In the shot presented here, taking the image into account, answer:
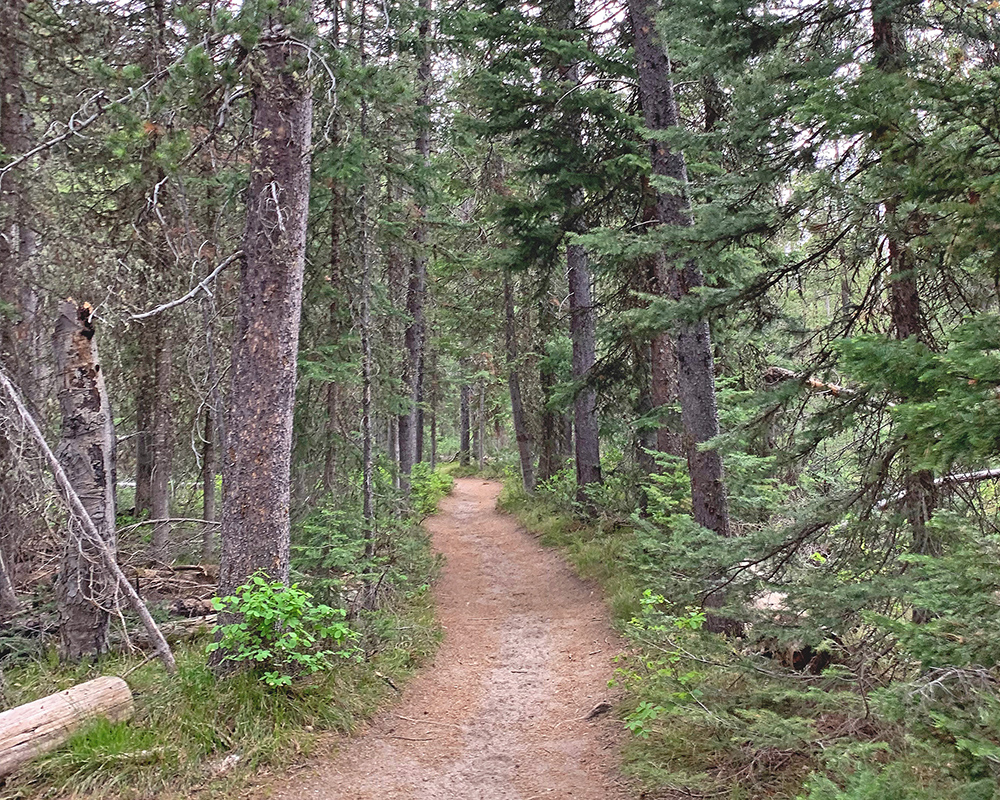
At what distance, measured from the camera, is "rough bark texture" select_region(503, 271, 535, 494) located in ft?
58.8

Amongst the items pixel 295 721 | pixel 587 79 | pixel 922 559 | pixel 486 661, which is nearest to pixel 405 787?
pixel 295 721

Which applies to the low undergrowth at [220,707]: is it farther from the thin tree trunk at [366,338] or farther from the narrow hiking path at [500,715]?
the thin tree trunk at [366,338]

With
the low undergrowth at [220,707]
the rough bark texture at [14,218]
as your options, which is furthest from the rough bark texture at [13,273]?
the low undergrowth at [220,707]

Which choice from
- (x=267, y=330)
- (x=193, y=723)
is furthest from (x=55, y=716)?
(x=267, y=330)

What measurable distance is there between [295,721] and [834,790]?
4.40m

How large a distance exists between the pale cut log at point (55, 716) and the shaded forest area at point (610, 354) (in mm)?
269

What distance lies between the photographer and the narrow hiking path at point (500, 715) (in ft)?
16.7

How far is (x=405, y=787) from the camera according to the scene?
201 inches

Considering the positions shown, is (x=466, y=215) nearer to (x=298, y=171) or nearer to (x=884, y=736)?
(x=298, y=171)

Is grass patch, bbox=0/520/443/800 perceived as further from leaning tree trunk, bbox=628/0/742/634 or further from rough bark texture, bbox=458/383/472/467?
rough bark texture, bbox=458/383/472/467

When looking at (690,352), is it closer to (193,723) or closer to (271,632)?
(271,632)

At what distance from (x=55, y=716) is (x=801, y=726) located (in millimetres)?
5393

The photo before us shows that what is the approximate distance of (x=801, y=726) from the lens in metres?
3.68

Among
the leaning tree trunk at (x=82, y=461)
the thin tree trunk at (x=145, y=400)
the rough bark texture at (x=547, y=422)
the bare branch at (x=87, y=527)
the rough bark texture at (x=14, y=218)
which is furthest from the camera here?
the rough bark texture at (x=547, y=422)
